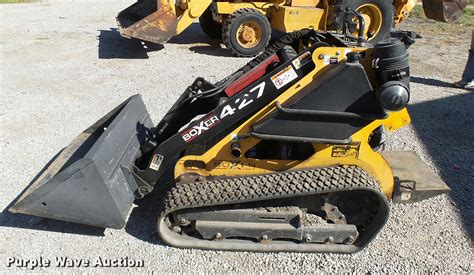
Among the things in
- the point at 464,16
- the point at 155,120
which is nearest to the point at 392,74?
the point at 155,120

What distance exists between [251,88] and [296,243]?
1230 mm

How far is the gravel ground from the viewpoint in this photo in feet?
10.6

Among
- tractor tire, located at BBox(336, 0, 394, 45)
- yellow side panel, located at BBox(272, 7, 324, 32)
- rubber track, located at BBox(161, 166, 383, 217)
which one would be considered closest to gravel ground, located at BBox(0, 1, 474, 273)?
rubber track, located at BBox(161, 166, 383, 217)

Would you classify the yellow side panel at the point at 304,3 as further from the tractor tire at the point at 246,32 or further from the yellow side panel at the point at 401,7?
the yellow side panel at the point at 401,7

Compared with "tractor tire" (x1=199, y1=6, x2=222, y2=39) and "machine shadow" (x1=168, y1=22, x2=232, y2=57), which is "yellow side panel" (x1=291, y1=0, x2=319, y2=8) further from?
"tractor tire" (x1=199, y1=6, x2=222, y2=39)


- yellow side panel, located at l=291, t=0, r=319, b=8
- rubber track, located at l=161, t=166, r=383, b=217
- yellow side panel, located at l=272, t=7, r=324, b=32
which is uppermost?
rubber track, located at l=161, t=166, r=383, b=217

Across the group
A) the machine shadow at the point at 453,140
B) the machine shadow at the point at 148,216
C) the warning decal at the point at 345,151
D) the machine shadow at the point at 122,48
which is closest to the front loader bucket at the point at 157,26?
the machine shadow at the point at 122,48

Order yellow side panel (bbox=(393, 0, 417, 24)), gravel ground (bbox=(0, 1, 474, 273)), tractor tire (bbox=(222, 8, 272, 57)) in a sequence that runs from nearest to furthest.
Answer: gravel ground (bbox=(0, 1, 474, 273)), tractor tire (bbox=(222, 8, 272, 57)), yellow side panel (bbox=(393, 0, 417, 24))

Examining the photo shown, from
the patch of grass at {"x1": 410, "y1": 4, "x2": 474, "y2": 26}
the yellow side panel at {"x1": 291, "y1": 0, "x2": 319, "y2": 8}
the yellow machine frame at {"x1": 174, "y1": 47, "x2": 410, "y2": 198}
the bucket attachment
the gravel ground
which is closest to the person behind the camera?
the yellow machine frame at {"x1": 174, "y1": 47, "x2": 410, "y2": 198}

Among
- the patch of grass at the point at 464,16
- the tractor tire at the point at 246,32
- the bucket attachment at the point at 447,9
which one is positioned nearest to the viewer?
the bucket attachment at the point at 447,9

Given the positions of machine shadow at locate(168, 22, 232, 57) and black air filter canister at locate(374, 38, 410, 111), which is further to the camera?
machine shadow at locate(168, 22, 232, 57)

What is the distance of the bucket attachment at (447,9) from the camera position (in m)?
7.24

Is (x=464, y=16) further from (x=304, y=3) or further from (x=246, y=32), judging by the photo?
(x=246, y=32)

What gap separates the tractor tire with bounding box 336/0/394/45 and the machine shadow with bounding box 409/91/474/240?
266 cm
